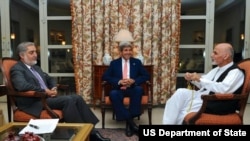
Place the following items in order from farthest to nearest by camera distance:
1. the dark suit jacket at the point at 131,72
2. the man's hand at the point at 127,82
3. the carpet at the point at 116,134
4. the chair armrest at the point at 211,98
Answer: the dark suit jacket at the point at 131,72 → the man's hand at the point at 127,82 → the carpet at the point at 116,134 → the chair armrest at the point at 211,98

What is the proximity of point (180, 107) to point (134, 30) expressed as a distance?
87.1 inches

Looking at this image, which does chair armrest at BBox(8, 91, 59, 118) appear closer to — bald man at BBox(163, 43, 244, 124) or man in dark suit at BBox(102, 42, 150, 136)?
man in dark suit at BBox(102, 42, 150, 136)

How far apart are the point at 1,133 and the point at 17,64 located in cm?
102

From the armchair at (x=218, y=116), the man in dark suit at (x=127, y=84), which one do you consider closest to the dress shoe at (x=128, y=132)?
the man in dark suit at (x=127, y=84)

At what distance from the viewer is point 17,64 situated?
115 inches

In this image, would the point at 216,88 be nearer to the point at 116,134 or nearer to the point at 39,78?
the point at 116,134

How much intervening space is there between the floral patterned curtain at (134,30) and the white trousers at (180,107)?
1918mm

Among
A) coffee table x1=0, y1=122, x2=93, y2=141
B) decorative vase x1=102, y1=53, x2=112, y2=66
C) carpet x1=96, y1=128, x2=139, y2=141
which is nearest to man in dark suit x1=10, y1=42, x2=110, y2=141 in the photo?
carpet x1=96, y1=128, x2=139, y2=141

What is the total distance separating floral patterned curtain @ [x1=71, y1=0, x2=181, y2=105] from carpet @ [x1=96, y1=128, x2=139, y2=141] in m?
1.51

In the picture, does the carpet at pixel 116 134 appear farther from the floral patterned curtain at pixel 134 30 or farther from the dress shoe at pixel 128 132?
the floral patterned curtain at pixel 134 30

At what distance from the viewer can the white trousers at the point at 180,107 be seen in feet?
8.98

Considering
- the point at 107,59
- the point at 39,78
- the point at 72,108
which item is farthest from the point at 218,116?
the point at 107,59

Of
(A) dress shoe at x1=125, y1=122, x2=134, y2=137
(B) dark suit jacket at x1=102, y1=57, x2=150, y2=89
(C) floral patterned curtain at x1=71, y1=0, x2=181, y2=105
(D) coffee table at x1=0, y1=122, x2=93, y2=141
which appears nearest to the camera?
(D) coffee table at x1=0, y1=122, x2=93, y2=141

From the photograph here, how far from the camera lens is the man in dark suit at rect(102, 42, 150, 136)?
340cm
